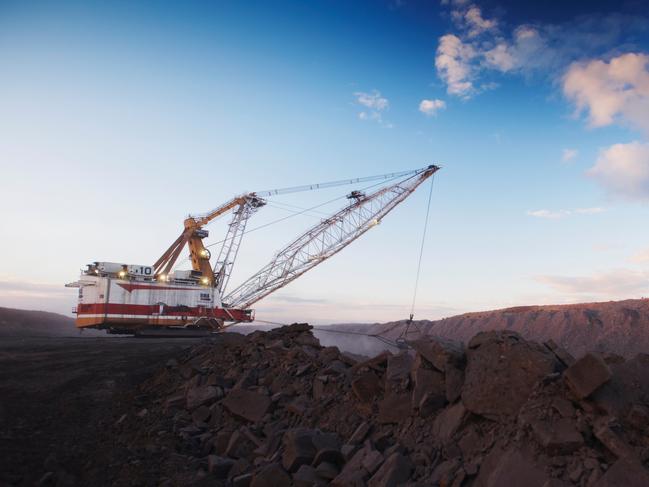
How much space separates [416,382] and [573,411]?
261cm

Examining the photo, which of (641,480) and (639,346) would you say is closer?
(641,480)

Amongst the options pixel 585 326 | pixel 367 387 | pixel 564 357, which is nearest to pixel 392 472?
pixel 367 387

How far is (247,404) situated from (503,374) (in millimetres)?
5774

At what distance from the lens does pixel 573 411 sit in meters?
5.78

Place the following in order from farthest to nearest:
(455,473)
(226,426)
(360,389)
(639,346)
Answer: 1. (639,346)
2. (226,426)
3. (360,389)
4. (455,473)

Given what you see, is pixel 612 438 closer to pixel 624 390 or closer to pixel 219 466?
pixel 624 390

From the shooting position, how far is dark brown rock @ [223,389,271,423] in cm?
944

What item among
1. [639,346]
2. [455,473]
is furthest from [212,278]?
[639,346]

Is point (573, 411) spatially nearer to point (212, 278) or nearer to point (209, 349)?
point (209, 349)

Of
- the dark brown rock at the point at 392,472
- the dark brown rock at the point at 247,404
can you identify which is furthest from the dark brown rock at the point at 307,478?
the dark brown rock at the point at 247,404

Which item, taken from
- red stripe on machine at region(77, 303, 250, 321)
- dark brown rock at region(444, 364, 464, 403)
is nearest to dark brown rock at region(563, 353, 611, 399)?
dark brown rock at region(444, 364, 464, 403)

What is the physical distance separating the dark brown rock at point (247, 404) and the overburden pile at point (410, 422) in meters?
0.03

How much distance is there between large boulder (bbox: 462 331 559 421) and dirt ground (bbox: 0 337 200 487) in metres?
7.14

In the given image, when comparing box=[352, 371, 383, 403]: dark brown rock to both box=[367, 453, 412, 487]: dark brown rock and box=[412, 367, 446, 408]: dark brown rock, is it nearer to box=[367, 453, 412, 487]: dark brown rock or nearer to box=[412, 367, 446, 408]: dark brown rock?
box=[412, 367, 446, 408]: dark brown rock
